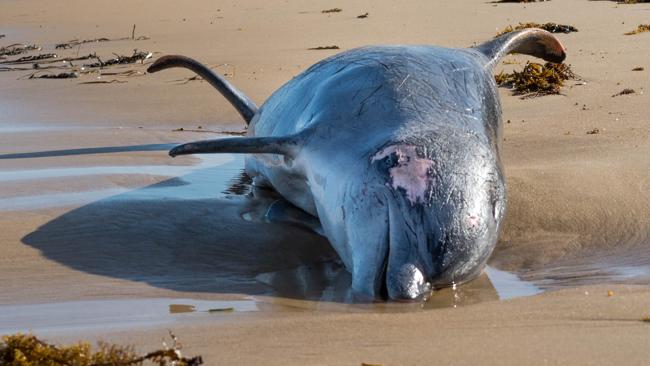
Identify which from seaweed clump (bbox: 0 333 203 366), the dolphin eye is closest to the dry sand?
seaweed clump (bbox: 0 333 203 366)

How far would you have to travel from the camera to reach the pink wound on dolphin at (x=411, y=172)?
14.2ft

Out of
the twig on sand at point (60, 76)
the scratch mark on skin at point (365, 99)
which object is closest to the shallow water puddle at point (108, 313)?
the scratch mark on skin at point (365, 99)

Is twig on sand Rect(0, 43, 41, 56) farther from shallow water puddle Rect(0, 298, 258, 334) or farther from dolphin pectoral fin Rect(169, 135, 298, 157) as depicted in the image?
shallow water puddle Rect(0, 298, 258, 334)

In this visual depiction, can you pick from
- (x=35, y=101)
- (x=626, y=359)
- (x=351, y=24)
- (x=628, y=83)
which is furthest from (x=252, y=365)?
(x=351, y=24)

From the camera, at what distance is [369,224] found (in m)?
4.39

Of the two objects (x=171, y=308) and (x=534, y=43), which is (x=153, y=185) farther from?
(x=534, y=43)

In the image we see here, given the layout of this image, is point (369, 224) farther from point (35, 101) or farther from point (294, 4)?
point (294, 4)

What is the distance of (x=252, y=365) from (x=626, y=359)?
3.43 ft

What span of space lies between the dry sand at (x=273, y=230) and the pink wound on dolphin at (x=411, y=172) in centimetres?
49

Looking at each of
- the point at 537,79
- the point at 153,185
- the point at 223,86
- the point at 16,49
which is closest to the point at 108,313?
the point at 153,185

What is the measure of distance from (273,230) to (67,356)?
2.58m

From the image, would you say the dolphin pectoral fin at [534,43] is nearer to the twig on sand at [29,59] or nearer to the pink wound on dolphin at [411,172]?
the pink wound on dolphin at [411,172]

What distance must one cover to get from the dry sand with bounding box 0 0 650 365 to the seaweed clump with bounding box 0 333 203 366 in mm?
373

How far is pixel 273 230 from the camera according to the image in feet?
18.1
